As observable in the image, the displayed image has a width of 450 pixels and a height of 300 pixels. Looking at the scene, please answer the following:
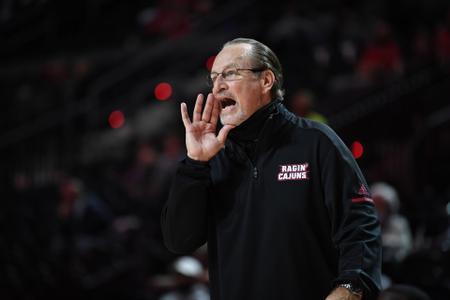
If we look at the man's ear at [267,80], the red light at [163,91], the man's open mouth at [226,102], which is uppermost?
the red light at [163,91]

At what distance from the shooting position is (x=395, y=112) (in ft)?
38.5

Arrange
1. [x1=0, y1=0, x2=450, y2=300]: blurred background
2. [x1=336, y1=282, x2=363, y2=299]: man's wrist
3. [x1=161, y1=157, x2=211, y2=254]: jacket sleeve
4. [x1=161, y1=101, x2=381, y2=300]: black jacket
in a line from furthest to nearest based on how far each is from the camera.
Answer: [x1=0, y1=0, x2=450, y2=300]: blurred background → [x1=161, y1=157, x2=211, y2=254]: jacket sleeve → [x1=161, y1=101, x2=381, y2=300]: black jacket → [x1=336, y1=282, x2=363, y2=299]: man's wrist

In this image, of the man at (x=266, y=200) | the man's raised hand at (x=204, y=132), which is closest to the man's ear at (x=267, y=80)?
the man at (x=266, y=200)

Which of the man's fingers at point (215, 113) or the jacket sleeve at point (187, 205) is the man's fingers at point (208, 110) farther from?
the jacket sleeve at point (187, 205)

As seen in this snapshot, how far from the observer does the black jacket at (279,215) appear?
11.4ft

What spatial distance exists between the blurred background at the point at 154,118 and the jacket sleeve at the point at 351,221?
3426 millimetres

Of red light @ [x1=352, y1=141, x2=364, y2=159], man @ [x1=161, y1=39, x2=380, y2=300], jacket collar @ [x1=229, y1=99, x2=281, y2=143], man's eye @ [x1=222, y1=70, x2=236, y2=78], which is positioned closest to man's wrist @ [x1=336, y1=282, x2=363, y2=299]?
man @ [x1=161, y1=39, x2=380, y2=300]

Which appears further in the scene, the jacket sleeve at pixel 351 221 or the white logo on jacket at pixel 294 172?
the white logo on jacket at pixel 294 172

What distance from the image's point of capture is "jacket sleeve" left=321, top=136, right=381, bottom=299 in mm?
3400

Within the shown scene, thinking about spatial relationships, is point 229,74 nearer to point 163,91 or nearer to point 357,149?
point 357,149

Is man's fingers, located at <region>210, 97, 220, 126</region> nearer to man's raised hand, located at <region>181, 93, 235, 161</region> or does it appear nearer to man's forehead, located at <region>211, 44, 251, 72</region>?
man's raised hand, located at <region>181, 93, 235, 161</region>

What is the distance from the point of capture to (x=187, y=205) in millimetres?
3617

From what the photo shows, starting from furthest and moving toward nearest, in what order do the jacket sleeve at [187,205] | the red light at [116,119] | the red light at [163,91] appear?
the red light at [163,91] → the red light at [116,119] → the jacket sleeve at [187,205]

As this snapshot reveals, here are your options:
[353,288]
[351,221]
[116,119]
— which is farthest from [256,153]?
[116,119]
